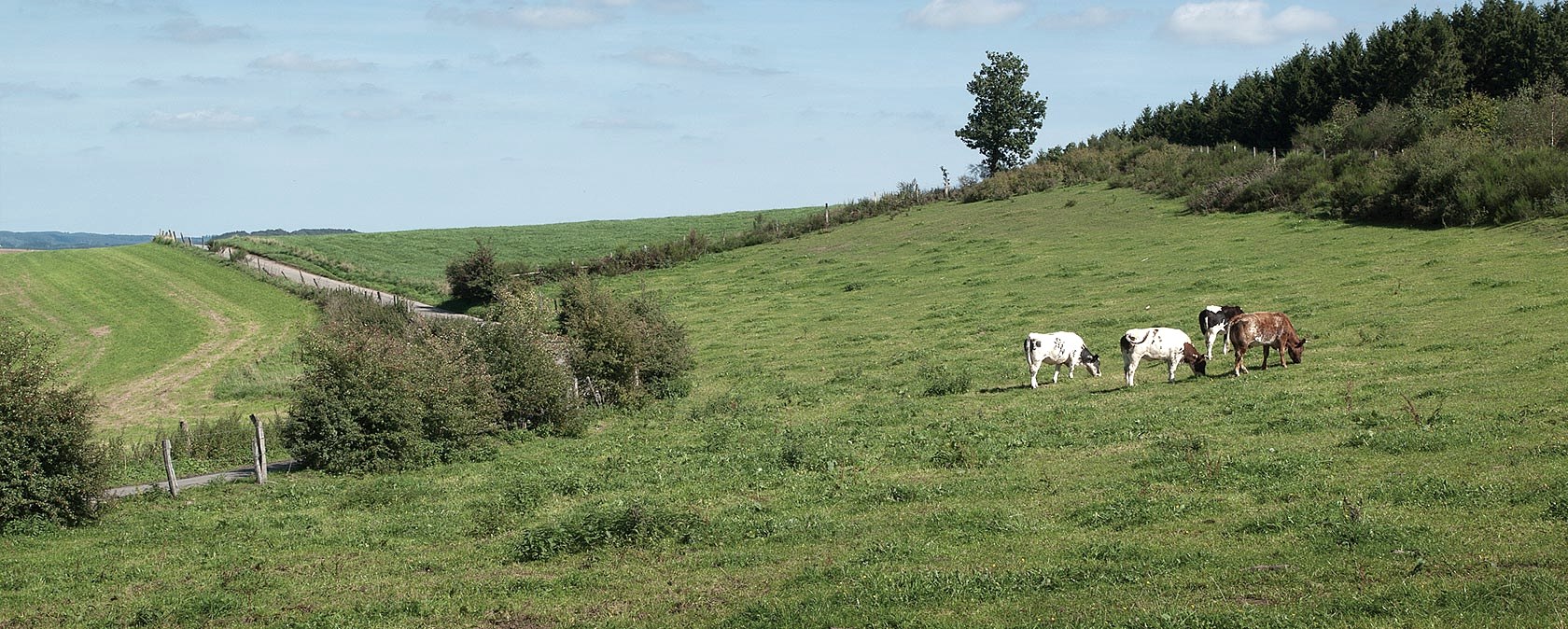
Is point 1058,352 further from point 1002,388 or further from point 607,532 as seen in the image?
point 607,532

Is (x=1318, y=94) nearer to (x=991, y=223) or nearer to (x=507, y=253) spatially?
(x=991, y=223)

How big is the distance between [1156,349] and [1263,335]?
2217 millimetres

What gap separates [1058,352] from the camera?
28.1m

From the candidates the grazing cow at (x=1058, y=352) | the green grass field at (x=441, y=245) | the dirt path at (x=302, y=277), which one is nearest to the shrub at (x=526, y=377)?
the grazing cow at (x=1058, y=352)

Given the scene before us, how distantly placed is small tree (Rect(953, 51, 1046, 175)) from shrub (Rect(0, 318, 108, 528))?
8182 centimetres

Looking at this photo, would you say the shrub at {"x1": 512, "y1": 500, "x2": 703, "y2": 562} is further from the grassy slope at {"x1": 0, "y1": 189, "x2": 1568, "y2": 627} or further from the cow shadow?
the cow shadow

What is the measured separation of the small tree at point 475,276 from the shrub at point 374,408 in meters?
41.7

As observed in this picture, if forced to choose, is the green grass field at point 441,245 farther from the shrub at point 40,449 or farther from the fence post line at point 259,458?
the shrub at point 40,449

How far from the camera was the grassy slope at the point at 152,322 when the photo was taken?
45781 mm

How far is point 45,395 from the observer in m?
21.2

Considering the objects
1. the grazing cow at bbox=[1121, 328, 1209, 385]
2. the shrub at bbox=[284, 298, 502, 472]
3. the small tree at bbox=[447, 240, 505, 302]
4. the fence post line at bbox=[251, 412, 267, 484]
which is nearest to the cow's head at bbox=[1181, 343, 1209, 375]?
the grazing cow at bbox=[1121, 328, 1209, 385]

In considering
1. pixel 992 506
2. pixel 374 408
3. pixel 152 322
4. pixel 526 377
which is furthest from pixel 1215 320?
pixel 152 322

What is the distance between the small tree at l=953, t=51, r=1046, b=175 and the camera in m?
97.0

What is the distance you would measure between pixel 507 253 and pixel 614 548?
298 feet
